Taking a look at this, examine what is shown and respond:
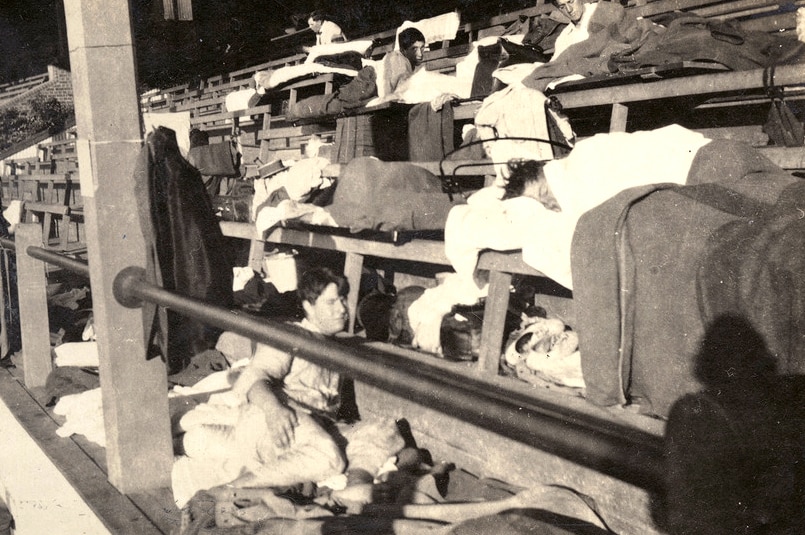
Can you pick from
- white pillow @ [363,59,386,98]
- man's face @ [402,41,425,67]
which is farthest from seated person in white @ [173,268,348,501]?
man's face @ [402,41,425,67]

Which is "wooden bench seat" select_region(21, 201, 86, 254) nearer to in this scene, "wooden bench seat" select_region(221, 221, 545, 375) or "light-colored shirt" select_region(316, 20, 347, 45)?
"light-colored shirt" select_region(316, 20, 347, 45)

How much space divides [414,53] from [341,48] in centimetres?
148

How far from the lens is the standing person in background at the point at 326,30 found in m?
10.7

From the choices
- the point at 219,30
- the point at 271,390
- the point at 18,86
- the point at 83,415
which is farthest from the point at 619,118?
the point at 18,86

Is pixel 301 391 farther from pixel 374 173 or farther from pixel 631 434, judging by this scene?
pixel 631 434

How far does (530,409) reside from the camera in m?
1.07

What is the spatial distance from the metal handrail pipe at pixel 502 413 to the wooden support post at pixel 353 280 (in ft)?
12.0

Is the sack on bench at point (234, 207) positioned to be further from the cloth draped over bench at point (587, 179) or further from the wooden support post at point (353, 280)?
the cloth draped over bench at point (587, 179)

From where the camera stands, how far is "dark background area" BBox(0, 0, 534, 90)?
10867mm

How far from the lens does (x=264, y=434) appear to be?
3914 mm

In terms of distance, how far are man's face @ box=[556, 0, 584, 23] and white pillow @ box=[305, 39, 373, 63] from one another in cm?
371

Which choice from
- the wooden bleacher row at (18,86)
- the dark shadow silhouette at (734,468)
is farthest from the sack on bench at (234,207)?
the wooden bleacher row at (18,86)

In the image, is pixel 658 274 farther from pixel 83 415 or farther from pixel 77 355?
pixel 77 355

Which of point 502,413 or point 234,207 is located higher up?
point 234,207
